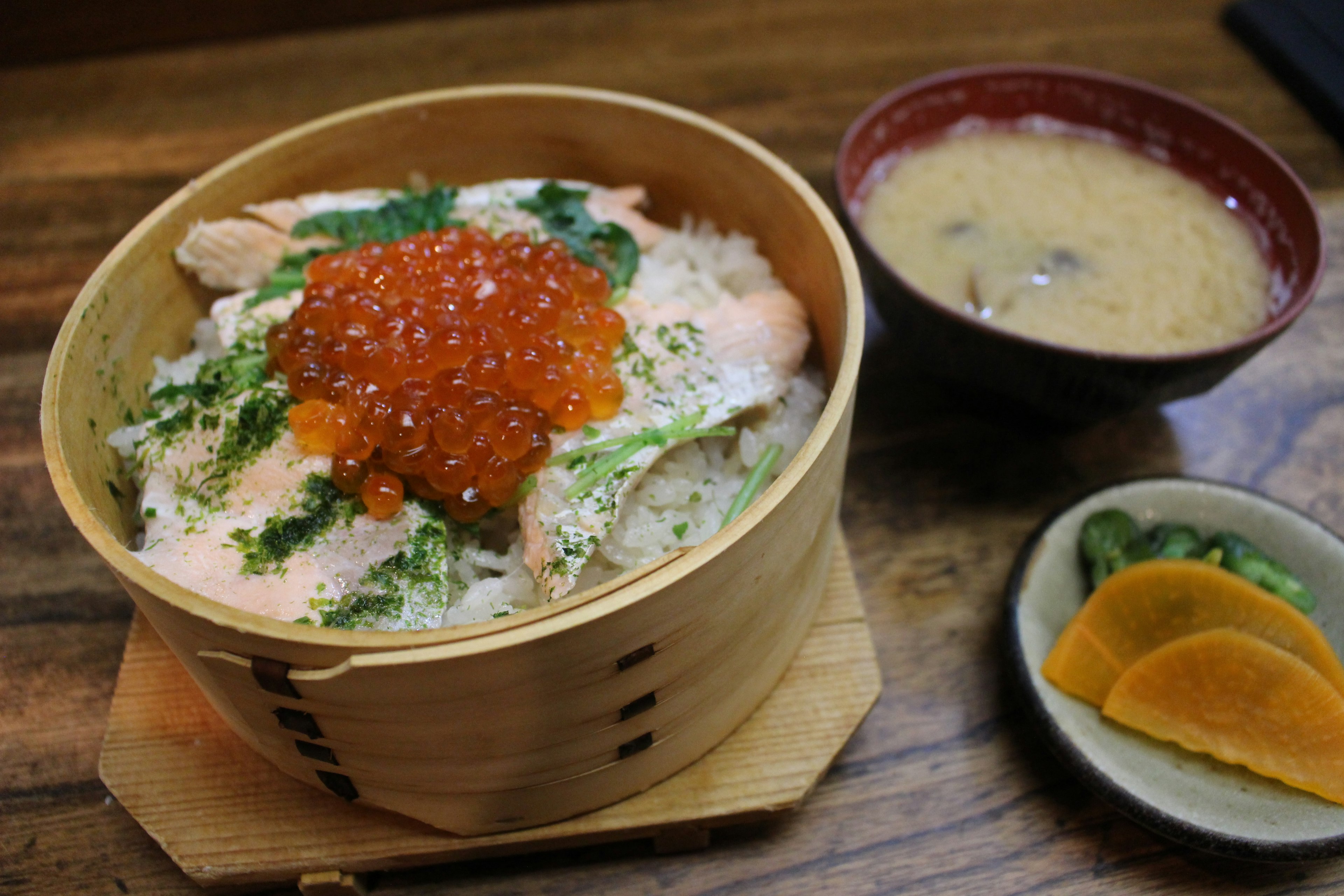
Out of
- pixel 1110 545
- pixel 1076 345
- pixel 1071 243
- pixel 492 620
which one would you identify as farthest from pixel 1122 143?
pixel 492 620

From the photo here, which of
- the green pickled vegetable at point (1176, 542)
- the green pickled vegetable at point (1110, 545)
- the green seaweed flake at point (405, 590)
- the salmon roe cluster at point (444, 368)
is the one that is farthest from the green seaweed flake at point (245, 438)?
the green pickled vegetable at point (1176, 542)

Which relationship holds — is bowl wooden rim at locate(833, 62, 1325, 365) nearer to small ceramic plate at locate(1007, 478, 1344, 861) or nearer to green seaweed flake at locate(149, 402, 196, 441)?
small ceramic plate at locate(1007, 478, 1344, 861)

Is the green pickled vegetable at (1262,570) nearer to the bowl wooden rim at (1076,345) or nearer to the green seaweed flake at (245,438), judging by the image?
the bowl wooden rim at (1076,345)

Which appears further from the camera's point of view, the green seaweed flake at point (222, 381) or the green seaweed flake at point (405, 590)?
the green seaweed flake at point (222, 381)

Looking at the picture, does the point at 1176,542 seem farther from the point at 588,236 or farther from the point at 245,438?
the point at 245,438

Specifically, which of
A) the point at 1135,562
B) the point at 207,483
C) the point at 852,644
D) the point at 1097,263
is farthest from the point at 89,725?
the point at 1097,263

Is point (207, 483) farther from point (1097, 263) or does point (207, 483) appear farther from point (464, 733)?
point (1097, 263)

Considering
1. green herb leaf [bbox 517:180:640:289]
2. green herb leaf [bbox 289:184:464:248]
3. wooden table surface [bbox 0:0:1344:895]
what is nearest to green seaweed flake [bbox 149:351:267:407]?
green herb leaf [bbox 289:184:464:248]

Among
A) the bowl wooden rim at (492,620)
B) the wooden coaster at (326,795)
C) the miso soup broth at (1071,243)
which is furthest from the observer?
the miso soup broth at (1071,243)
